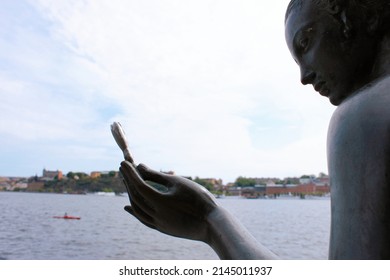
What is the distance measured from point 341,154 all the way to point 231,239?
21.2 inches

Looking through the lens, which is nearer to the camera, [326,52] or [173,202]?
[326,52]

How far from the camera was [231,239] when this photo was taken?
65.0 inches

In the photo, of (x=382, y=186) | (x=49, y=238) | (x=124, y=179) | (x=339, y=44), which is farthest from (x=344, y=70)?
(x=49, y=238)

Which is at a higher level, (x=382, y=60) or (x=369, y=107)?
(x=382, y=60)

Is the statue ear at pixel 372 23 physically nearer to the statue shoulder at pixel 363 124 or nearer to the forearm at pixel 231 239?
the statue shoulder at pixel 363 124

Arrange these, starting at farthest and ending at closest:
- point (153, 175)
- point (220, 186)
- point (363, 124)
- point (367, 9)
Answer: point (220, 186), point (153, 175), point (367, 9), point (363, 124)

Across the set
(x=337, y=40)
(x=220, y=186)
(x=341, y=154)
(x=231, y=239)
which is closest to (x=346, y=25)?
(x=337, y=40)

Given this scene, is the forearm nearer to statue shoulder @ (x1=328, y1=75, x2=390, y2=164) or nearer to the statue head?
statue shoulder @ (x1=328, y1=75, x2=390, y2=164)

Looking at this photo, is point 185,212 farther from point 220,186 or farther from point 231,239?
point 220,186

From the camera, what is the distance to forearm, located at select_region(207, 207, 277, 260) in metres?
1.60

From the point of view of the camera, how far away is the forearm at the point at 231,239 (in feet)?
5.24

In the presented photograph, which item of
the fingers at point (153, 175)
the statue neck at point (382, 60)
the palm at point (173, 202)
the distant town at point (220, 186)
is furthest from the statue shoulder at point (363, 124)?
the distant town at point (220, 186)

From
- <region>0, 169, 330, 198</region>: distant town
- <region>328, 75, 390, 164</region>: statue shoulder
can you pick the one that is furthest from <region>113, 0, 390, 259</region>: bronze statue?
<region>0, 169, 330, 198</region>: distant town
